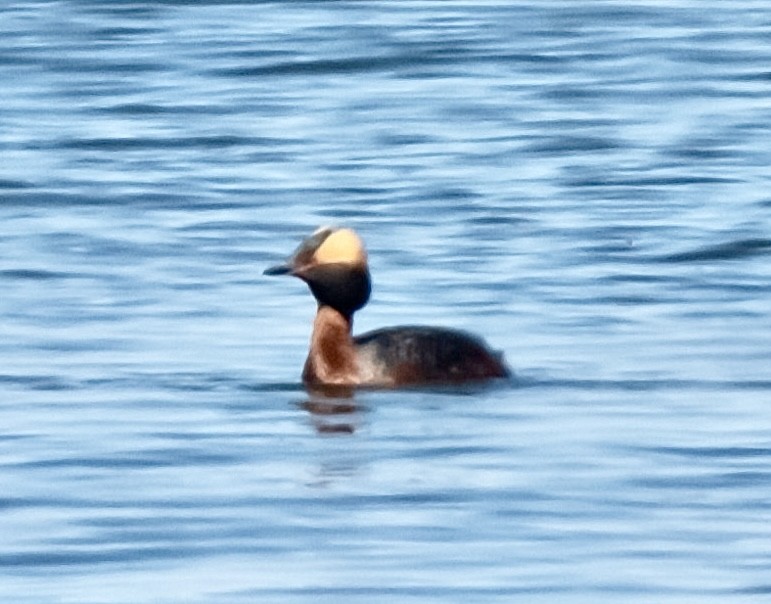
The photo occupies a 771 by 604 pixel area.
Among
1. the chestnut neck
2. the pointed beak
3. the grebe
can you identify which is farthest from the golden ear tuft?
the chestnut neck

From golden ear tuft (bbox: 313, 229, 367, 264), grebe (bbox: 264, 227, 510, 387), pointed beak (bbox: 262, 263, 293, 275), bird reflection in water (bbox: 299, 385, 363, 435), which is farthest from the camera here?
golden ear tuft (bbox: 313, 229, 367, 264)

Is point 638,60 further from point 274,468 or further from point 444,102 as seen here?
point 274,468

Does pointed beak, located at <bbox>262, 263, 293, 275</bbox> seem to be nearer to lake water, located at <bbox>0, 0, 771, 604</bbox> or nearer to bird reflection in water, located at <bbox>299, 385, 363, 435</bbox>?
lake water, located at <bbox>0, 0, 771, 604</bbox>

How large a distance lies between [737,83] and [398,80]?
9.87ft

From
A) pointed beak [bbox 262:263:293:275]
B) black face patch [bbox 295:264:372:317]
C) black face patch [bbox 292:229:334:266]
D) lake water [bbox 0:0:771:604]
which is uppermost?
black face patch [bbox 292:229:334:266]

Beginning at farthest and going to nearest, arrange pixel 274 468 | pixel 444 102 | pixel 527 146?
pixel 444 102
pixel 527 146
pixel 274 468

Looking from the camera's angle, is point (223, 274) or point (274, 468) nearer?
point (274, 468)

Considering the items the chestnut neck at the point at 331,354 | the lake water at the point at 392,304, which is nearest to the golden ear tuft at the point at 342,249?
the chestnut neck at the point at 331,354

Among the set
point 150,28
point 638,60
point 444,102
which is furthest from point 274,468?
point 150,28

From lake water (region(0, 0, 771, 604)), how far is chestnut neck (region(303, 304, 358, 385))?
19 centimetres

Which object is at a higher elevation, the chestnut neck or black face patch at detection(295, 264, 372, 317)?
black face patch at detection(295, 264, 372, 317)

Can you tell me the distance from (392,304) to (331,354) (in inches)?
96.1

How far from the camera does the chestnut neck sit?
45.6 ft

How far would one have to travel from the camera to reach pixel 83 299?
642 inches
